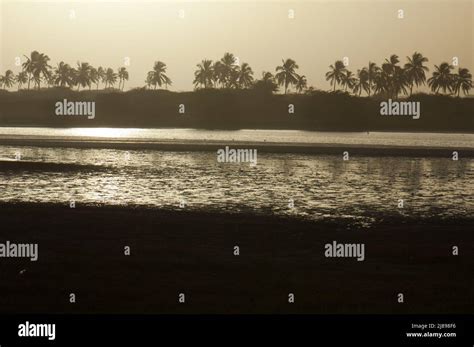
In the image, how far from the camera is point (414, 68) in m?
160

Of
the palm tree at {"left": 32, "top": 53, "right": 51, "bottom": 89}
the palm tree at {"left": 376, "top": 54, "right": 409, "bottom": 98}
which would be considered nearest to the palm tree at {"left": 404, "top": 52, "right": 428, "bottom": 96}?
the palm tree at {"left": 376, "top": 54, "right": 409, "bottom": 98}

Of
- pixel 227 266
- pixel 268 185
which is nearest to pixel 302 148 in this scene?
pixel 268 185

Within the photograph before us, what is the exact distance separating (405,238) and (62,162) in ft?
108

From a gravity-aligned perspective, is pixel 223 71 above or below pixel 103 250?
above

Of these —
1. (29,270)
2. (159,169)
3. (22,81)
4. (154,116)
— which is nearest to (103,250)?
(29,270)

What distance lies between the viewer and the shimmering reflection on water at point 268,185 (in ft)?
101

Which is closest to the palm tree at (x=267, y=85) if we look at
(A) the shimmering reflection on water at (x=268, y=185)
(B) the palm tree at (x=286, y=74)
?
(B) the palm tree at (x=286, y=74)

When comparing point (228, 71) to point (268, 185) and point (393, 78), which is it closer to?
point (393, 78)

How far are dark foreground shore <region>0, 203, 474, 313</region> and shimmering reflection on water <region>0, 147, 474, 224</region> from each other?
401 centimetres

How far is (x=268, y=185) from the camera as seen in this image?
3847cm

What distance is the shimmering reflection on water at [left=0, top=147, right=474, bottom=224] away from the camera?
101ft

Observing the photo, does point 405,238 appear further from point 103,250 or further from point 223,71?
point 223,71

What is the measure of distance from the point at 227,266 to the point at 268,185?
19609 millimetres

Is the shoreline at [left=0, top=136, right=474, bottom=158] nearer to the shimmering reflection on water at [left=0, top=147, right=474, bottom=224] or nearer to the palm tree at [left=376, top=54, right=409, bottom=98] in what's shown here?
the shimmering reflection on water at [left=0, top=147, right=474, bottom=224]
